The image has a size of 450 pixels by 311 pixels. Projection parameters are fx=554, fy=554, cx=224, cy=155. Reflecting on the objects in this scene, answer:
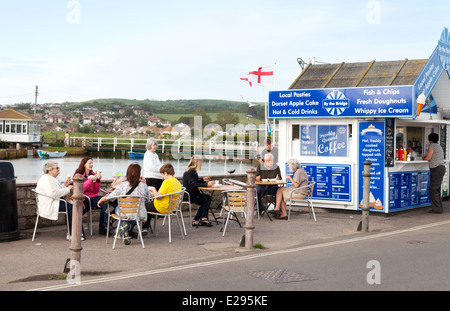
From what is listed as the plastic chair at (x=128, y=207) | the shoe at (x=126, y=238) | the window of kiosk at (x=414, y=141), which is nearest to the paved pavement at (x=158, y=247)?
the shoe at (x=126, y=238)

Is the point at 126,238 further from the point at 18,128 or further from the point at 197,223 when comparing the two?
the point at 18,128

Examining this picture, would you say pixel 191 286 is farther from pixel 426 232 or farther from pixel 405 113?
pixel 405 113

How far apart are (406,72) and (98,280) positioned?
403 inches

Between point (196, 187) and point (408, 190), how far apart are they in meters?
5.96

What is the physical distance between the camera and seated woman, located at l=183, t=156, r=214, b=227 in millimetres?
10961

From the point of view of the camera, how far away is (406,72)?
14.0 m

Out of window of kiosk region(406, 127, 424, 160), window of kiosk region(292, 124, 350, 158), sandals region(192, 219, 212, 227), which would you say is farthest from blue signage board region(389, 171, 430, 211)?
sandals region(192, 219, 212, 227)

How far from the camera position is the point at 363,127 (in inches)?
529

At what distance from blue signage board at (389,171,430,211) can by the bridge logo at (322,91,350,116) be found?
1974 millimetres

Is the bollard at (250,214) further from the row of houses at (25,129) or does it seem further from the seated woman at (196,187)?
the row of houses at (25,129)

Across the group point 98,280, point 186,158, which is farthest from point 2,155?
point 98,280

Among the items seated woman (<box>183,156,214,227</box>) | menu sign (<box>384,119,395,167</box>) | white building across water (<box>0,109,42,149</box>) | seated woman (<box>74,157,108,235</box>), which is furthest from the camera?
white building across water (<box>0,109,42,149</box>)

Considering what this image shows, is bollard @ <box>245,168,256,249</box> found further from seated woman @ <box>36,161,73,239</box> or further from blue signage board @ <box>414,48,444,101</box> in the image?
blue signage board @ <box>414,48,444,101</box>

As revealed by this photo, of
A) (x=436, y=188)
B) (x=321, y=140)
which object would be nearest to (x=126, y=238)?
(x=321, y=140)
